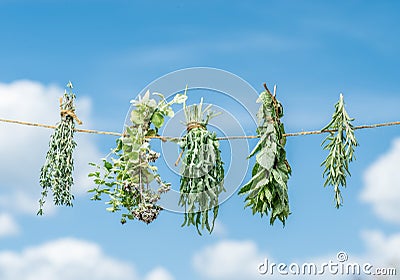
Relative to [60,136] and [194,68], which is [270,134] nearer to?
[194,68]

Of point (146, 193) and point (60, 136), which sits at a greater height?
point (60, 136)

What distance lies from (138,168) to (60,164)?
371 millimetres

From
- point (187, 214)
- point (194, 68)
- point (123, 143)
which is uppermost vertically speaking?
point (194, 68)

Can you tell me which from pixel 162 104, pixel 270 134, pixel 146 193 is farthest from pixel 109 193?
pixel 270 134

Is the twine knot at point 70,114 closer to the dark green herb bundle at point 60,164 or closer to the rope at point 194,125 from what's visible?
the dark green herb bundle at point 60,164

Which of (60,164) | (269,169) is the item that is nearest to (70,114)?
(60,164)

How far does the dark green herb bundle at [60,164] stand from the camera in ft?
11.5

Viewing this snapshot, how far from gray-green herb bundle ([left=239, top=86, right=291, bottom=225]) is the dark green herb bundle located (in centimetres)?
78

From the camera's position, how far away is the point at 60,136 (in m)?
3.56

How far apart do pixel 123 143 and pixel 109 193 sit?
0.24m

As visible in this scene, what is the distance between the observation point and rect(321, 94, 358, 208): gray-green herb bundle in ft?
10.9

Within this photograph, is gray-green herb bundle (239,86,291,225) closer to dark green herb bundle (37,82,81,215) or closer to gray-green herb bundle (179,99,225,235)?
gray-green herb bundle (179,99,225,235)

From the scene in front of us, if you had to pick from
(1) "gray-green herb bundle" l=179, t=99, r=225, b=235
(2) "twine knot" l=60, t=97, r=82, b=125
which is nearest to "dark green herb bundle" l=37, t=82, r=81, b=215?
(2) "twine knot" l=60, t=97, r=82, b=125

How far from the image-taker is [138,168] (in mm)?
3426
